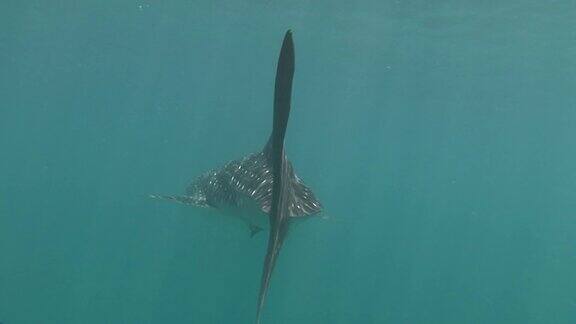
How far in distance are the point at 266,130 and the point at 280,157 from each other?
5563 centimetres

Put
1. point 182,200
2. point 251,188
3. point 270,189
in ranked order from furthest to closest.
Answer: point 182,200
point 251,188
point 270,189

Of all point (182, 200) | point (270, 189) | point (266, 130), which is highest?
point (266, 130)

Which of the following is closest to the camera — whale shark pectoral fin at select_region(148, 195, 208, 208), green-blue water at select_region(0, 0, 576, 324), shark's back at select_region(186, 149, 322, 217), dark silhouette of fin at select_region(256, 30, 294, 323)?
dark silhouette of fin at select_region(256, 30, 294, 323)

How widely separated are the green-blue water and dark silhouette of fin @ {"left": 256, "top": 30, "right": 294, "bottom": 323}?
3449 millimetres

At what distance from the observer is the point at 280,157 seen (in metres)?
4.73

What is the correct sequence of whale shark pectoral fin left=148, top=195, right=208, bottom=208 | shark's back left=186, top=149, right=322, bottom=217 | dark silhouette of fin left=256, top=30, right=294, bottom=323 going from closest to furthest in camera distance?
dark silhouette of fin left=256, top=30, right=294, bottom=323, shark's back left=186, top=149, right=322, bottom=217, whale shark pectoral fin left=148, top=195, right=208, bottom=208

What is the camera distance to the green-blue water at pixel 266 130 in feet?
77.8

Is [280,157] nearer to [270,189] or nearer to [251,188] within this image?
[270,189]

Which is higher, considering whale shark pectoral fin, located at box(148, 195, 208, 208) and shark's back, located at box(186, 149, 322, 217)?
shark's back, located at box(186, 149, 322, 217)

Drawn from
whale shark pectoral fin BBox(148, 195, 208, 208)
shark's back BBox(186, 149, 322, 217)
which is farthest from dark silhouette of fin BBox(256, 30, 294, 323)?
whale shark pectoral fin BBox(148, 195, 208, 208)

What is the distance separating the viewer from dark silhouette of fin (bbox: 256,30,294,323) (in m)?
4.45

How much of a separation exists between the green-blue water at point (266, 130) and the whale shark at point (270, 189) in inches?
37.8

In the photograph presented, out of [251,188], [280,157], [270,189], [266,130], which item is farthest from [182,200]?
[266,130]

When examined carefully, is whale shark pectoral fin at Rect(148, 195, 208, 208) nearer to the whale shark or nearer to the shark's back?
the whale shark
